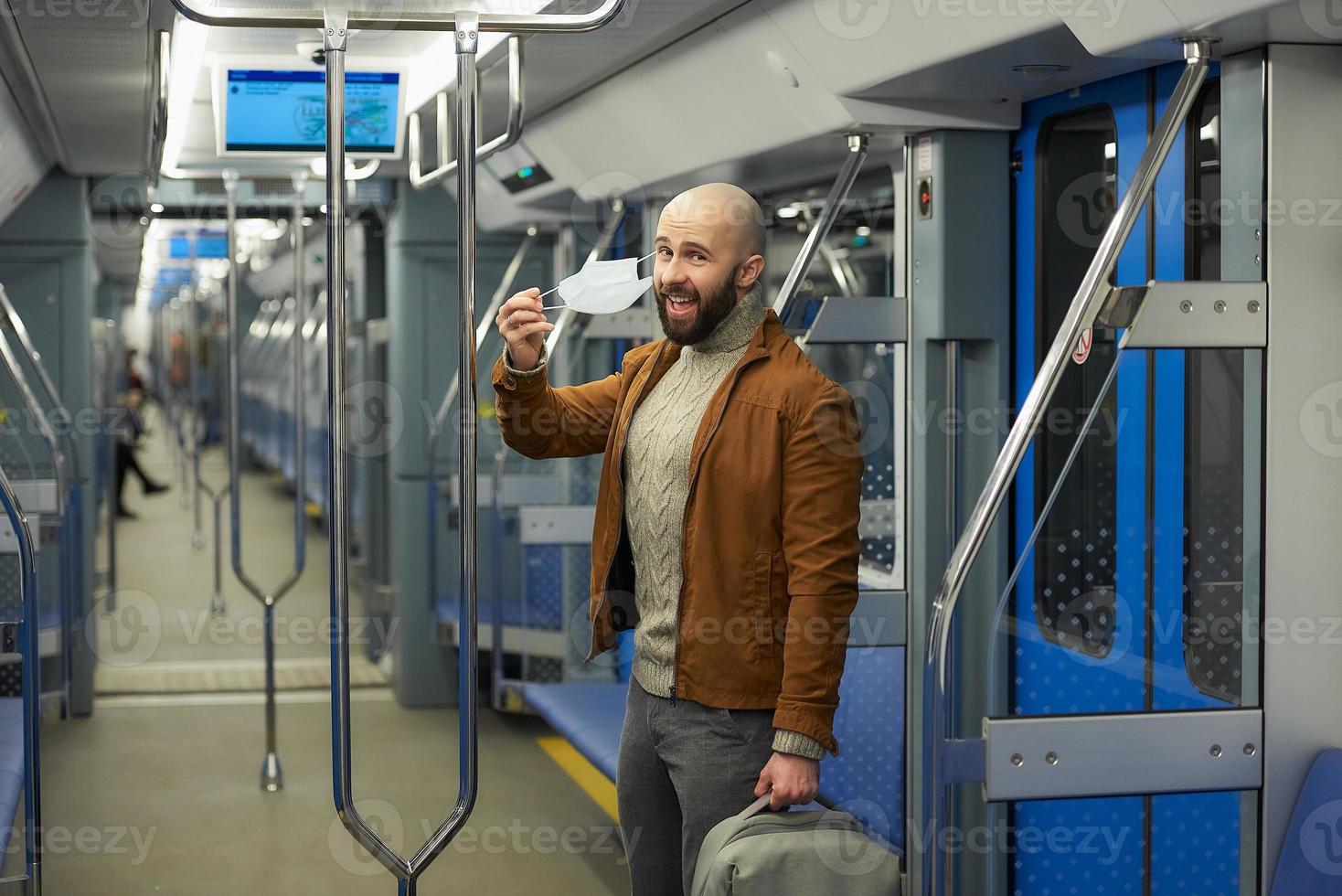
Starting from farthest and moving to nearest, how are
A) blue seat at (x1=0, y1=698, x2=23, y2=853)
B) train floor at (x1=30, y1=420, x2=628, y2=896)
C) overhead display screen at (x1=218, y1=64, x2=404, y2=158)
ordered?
1. overhead display screen at (x1=218, y1=64, x2=404, y2=158)
2. train floor at (x1=30, y1=420, x2=628, y2=896)
3. blue seat at (x1=0, y1=698, x2=23, y2=853)

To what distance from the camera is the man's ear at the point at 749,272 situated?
2429 millimetres

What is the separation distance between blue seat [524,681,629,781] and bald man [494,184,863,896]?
1854mm

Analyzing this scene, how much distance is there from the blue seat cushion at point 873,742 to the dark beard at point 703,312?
66.8 inches

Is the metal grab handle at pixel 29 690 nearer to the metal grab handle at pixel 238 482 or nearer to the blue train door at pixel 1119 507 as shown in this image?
the blue train door at pixel 1119 507

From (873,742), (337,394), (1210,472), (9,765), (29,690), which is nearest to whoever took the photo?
(337,394)

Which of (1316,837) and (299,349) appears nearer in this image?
(1316,837)

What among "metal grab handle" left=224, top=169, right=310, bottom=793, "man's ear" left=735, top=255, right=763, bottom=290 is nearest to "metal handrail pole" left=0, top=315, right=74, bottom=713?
"metal grab handle" left=224, top=169, right=310, bottom=793

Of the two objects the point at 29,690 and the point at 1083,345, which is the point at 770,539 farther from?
the point at 29,690

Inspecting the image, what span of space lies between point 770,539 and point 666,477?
202mm

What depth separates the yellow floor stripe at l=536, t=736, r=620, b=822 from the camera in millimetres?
5348

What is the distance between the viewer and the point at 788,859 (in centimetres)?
229

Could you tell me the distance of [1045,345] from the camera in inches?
143

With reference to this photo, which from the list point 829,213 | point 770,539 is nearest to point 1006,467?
point 770,539

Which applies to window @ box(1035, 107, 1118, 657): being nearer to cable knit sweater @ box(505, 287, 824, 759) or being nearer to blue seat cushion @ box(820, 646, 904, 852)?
blue seat cushion @ box(820, 646, 904, 852)
